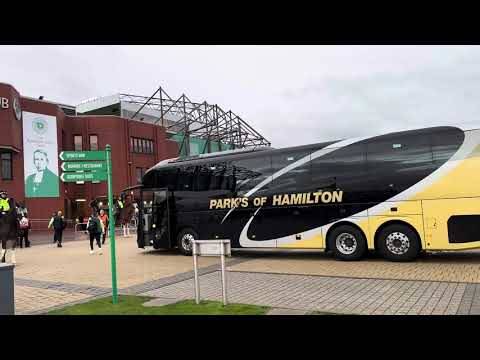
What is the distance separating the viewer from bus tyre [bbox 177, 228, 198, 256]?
1456 cm

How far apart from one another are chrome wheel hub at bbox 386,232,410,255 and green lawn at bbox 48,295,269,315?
557cm

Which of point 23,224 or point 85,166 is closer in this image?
point 85,166

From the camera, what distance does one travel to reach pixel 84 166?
7.15 metres

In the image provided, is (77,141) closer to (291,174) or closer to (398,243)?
(291,174)

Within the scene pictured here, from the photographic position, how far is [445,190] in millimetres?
10328

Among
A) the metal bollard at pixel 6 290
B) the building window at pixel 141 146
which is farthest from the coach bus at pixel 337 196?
the building window at pixel 141 146

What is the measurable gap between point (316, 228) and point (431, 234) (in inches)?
116

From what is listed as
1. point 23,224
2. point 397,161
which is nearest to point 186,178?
point 397,161

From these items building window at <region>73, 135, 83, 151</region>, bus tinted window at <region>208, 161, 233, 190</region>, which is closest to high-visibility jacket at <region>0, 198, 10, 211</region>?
bus tinted window at <region>208, 161, 233, 190</region>

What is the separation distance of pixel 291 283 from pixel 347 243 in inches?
143

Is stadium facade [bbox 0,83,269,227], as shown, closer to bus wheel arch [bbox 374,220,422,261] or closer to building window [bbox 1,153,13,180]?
building window [bbox 1,153,13,180]

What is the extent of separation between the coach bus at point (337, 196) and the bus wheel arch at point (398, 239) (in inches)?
1.0

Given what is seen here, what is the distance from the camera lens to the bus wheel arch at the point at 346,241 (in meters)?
11.4
